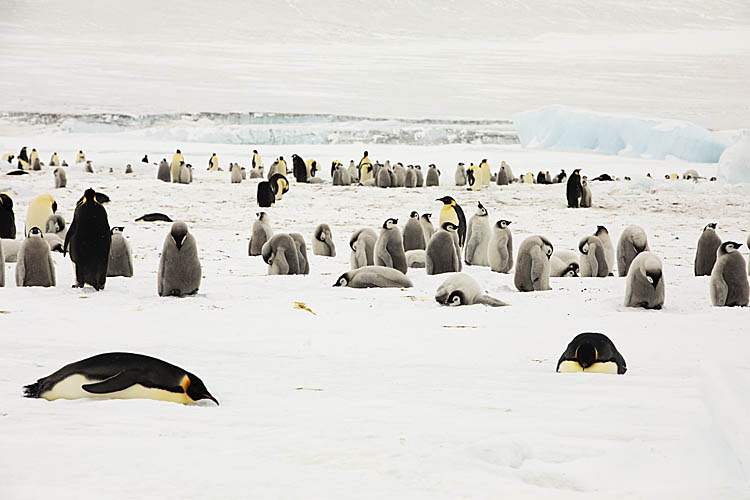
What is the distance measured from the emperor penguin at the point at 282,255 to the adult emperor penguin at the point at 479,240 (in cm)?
194

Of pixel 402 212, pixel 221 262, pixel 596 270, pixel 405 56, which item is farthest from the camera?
pixel 405 56

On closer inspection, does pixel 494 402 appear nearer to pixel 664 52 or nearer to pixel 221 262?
pixel 221 262

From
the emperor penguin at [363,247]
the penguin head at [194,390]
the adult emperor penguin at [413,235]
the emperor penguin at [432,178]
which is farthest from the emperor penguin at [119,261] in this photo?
the emperor penguin at [432,178]

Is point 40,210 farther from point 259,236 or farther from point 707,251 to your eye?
point 707,251

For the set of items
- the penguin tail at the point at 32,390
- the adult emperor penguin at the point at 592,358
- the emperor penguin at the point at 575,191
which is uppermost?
the emperor penguin at the point at 575,191

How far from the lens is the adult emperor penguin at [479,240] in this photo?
734 cm

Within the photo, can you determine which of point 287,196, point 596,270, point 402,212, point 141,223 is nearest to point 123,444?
point 596,270

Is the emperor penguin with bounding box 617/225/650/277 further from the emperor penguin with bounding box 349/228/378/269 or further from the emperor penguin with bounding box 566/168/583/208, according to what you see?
the emperor penguin with bounding box 566/168/583/208

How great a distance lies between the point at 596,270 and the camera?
6.48 metres

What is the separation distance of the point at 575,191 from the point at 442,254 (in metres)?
6.53

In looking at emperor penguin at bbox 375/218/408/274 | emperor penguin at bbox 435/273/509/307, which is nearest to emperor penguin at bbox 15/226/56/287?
emperor penguin at bbox 375/218/408/274

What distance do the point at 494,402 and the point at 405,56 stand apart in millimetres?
71688

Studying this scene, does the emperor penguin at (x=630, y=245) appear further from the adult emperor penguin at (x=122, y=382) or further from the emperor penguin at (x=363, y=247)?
the adult emperor penguin at (x=122, y=382)

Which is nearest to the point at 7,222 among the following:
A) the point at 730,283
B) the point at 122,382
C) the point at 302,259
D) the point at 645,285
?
the point at 302,259
